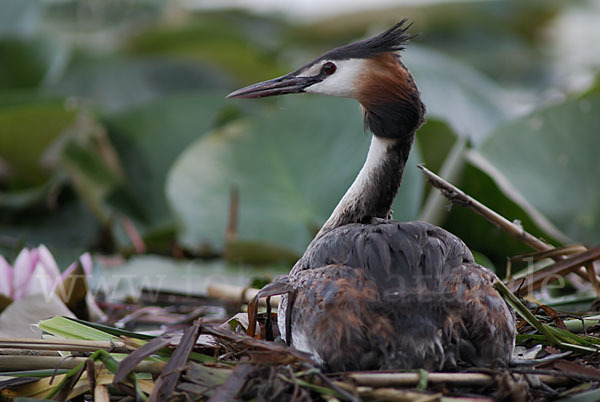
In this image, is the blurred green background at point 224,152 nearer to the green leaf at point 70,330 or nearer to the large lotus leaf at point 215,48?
the large lotus leaf at point 215,48

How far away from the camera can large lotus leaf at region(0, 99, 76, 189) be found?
15.7 feet

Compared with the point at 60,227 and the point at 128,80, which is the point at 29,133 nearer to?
the point at 60,227

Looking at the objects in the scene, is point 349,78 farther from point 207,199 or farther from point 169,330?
point 207,199

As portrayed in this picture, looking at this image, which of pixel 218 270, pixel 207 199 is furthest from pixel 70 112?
pixel 218 270

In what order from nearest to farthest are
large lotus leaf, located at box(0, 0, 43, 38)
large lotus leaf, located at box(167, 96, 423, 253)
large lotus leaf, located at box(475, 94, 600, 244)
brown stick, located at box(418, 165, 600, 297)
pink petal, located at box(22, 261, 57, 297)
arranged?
1. brown stick, located at box(418, 165, 600, 297)
2. pink petal, located at box(22, 261, 57, 297)
3. large lotus leaf, located at box(475, 94, 600, 244)
4. large lotus leaf, located at box(167, 96, 423, 253)
5. large lotus leaf, located at box(0, 0, 43, 38)

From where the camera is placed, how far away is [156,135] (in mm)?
5082

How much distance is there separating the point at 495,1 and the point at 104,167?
649cm

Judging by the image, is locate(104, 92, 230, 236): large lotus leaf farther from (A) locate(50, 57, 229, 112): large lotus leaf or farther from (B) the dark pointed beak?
(B) the dark pointed beak

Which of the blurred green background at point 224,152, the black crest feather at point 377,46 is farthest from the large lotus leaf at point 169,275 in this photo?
the black crest feather at point 377,46

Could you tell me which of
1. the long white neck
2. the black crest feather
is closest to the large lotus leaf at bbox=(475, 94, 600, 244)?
the long white neck

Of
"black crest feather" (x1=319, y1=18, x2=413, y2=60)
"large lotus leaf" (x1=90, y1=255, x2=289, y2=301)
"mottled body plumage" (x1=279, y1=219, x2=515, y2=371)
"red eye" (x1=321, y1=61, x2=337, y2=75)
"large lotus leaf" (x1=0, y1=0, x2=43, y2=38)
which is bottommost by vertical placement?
"large lotus leaf" (x1=90, y1=255, x2=289, y2=301)

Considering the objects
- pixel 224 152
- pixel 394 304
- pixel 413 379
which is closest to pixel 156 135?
pixel 224 152

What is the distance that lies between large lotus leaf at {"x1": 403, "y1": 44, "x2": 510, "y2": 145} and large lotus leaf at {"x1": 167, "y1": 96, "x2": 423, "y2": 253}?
57 centimetres

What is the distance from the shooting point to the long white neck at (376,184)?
8.95ft
